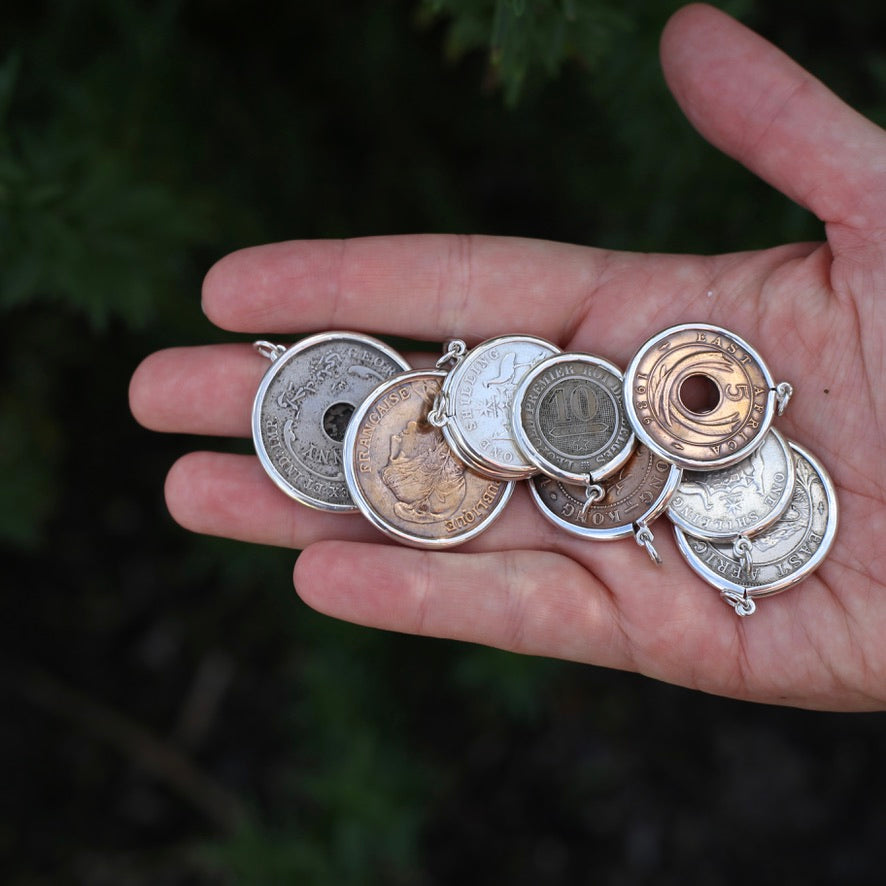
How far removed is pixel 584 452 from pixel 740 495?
782 millimetres

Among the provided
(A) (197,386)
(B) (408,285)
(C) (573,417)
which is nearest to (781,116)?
(C) (573,417)

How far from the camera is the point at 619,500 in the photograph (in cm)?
408

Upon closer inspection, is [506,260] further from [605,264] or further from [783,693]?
[783,693]

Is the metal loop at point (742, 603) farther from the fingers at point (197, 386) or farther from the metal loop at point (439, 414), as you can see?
the fingers at point (197, 386)

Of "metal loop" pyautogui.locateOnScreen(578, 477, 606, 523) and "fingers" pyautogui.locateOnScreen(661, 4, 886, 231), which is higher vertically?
"fingers" pyautogui.locateOnScreen(661, 4, 886, 231)

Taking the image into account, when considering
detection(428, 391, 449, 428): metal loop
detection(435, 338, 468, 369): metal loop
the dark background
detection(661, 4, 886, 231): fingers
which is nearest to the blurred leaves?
detection(661, 4, 886, 231): fingers

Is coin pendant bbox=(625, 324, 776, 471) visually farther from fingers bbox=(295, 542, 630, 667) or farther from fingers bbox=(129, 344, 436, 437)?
fingers bbox=(129, 344, 436, 437)

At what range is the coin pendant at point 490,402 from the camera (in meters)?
4.14

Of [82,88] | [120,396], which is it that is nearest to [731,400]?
[82,88]

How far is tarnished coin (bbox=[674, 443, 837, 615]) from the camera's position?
12.8ft

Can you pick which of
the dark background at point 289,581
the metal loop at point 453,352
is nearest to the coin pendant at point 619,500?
the metal loop at point 453,352

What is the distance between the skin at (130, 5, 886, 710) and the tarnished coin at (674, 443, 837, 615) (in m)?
0.10

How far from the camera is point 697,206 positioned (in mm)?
5227

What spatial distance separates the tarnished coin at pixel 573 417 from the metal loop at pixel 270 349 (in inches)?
49.1
